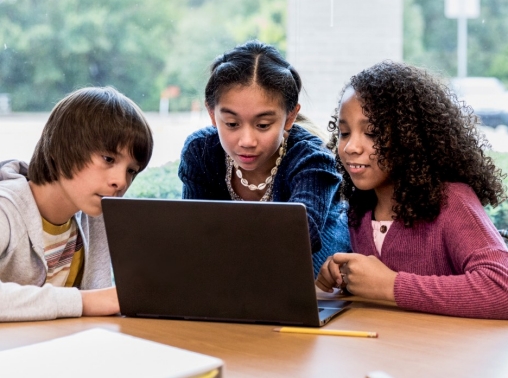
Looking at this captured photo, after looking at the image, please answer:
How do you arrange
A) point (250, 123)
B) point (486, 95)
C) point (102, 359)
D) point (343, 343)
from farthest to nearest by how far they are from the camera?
point (486, 95) → point (250, 123) → point (343, 343) → point (102, 359)

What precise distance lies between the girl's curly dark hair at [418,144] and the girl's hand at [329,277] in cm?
20

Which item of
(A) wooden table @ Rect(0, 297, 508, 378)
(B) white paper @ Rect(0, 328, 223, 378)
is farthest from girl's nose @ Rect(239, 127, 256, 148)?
(B) white paper @ Rect(0, 328, 223, 378)

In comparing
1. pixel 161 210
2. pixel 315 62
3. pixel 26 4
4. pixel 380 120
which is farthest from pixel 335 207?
pixel 26 4

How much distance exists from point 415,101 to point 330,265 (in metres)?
0.44

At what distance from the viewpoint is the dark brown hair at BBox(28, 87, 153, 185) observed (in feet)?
5.72

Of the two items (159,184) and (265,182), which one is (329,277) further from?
(159,184)

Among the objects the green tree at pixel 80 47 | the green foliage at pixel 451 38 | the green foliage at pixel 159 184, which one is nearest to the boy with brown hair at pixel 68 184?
the green foliage at pixel 159 184

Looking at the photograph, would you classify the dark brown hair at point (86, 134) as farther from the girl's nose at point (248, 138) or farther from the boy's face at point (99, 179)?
the girl's nose at point (248, 138)

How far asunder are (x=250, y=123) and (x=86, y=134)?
400 mm

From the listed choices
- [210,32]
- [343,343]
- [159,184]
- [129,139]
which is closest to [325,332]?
[343,343]

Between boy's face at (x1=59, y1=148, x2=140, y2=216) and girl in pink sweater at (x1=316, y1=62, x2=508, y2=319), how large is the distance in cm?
50

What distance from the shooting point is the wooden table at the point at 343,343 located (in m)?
1.10

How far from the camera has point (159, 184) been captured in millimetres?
3252

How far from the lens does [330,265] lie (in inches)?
64.5
